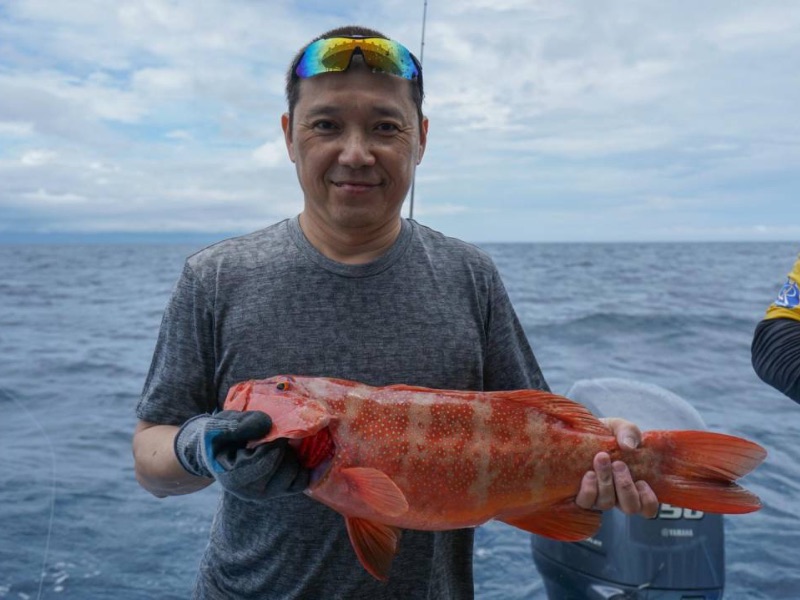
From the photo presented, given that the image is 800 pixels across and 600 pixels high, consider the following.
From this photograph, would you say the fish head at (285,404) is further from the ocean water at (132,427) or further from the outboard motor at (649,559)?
the ocean water at (132,427)

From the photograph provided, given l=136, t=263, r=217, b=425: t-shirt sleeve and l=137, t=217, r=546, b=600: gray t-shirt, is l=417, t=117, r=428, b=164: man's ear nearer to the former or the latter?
l=137, t=217, r=546, b=600: gray t-shirt

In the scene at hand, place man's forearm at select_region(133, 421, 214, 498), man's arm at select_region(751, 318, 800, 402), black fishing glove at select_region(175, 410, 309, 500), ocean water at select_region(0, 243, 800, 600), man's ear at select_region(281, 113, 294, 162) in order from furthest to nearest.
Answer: ocean water at select_region(0, 243, 800, 600) < man's arm at select_region(751, 318, 800, 402) < man's ear at select_region(281, 113, 294, 162) < man's forearm at select_region(133, 421, 214, 498) < black fishing glove at select_region(175, 410, 309, 500)

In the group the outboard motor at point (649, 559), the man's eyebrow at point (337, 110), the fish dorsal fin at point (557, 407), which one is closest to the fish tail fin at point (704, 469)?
the fish dorsal fin at point (557, 407)

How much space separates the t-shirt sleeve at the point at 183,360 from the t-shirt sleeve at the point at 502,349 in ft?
2.97

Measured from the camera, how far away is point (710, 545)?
371cm

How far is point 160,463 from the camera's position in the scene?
2.16m

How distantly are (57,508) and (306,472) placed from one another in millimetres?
5507

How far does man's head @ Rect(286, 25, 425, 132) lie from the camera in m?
2.20

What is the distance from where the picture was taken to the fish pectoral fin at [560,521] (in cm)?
229

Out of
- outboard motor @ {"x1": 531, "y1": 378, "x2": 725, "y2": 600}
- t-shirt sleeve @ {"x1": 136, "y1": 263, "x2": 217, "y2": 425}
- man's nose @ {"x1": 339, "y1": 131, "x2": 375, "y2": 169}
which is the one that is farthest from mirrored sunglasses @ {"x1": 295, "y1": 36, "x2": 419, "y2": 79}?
outboard motor @ {"x1": 531, "y1": 378, "x2": 725, "y2": 600}

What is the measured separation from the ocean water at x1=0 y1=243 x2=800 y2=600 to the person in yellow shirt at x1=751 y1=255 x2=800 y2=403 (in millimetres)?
2997

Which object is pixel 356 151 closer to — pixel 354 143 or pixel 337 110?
pixel 354 143

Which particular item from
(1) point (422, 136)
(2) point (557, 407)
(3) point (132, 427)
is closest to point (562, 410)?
(2) point (557, 407)

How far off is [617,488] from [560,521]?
207 millimetres
